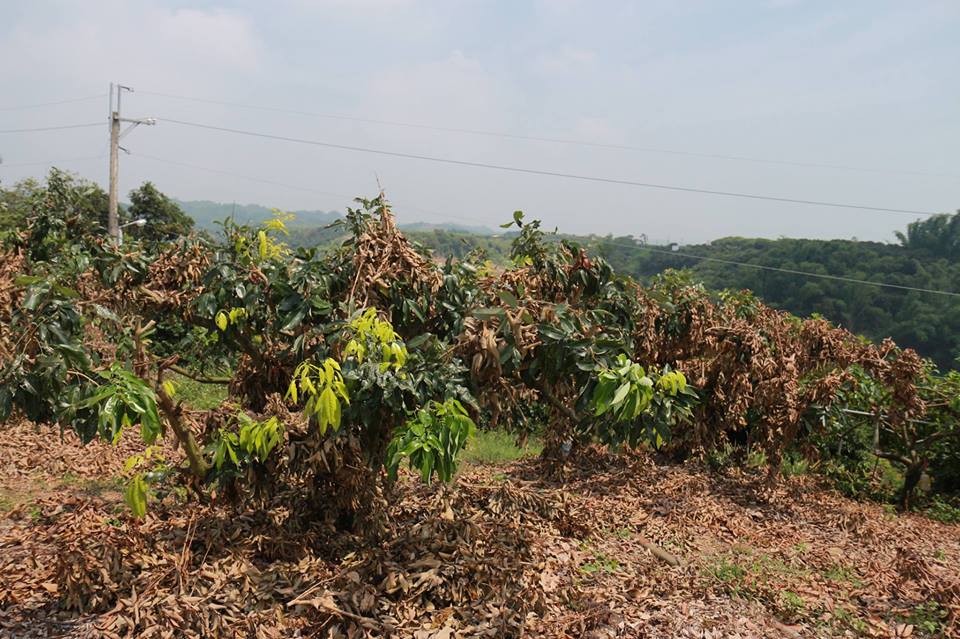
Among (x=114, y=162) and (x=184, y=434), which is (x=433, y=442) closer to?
(x=184, y=434)


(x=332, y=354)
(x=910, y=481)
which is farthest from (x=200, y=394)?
(x=910, y=481)

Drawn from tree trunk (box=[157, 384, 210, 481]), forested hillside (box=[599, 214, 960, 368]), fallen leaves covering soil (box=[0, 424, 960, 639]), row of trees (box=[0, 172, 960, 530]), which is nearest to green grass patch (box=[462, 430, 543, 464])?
fallen leaves covering soil (box=[0, 424, 960, 639])

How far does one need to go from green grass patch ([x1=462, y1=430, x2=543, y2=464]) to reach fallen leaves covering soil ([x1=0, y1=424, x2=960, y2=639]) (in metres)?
2.16

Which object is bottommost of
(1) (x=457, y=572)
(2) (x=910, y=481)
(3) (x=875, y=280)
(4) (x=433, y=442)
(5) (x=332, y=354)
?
(2) (x=910, y=481)

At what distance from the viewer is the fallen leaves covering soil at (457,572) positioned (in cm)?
319

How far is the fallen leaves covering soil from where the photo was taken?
3186 millimetres

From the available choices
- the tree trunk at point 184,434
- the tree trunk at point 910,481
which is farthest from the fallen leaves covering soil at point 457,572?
the tree trunk at point 910,481

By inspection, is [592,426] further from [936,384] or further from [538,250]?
[936,384]

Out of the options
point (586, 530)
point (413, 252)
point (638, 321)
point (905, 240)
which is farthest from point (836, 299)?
point (413, 252)

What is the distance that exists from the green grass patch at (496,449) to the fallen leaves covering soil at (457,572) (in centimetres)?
216

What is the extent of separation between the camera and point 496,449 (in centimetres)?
845

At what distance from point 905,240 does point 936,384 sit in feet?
106

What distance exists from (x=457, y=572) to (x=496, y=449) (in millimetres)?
4926

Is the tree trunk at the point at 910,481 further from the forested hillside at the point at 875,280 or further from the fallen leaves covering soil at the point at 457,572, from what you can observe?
the forested hillside at the point at 875,280
